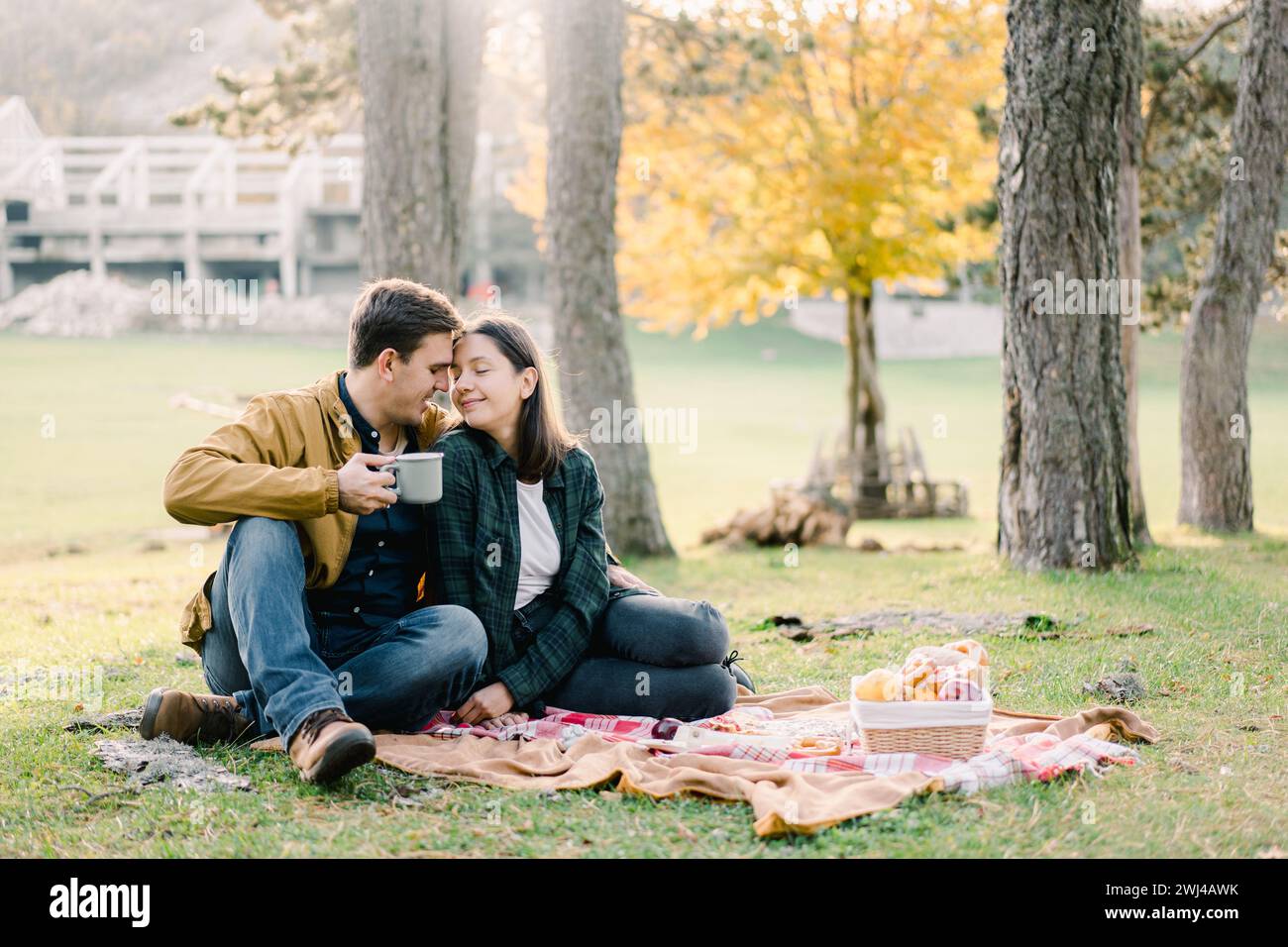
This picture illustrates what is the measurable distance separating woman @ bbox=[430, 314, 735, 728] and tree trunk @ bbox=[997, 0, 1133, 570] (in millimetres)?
3860

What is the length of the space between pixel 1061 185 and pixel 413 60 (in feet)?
15.2

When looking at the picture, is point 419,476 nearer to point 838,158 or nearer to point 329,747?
point 329,747

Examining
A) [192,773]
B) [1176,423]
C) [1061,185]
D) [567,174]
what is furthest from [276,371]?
[192,773]

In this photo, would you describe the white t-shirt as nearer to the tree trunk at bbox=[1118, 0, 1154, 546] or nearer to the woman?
the woman

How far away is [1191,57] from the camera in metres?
12.1

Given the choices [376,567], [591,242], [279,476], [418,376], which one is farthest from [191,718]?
[591,242]

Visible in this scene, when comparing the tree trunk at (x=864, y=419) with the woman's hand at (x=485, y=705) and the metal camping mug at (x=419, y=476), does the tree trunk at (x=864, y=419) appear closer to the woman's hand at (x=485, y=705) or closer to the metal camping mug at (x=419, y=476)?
the woman's hand at (x=485, y=705)

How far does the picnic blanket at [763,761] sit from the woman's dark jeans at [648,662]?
68mm

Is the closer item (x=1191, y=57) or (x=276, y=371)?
(x=1191, y=57)

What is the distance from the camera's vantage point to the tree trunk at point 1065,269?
7.49 m

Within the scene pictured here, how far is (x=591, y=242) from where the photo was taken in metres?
10.4

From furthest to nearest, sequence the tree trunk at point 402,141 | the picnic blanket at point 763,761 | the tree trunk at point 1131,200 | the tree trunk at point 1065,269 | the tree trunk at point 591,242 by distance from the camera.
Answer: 1. the tree trunk at point 591,242
2. the tree trunk at point 402,141
3. the tree trunk at point 1131,200
4. the tree trunk at point 1065,269
5. the picnic blanket at point 763,761

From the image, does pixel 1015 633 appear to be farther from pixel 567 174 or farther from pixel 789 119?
pixel 789 119

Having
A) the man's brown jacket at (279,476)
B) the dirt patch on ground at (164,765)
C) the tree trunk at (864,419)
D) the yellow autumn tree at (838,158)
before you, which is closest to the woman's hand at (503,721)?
the man's brown jacket at (279,476)
